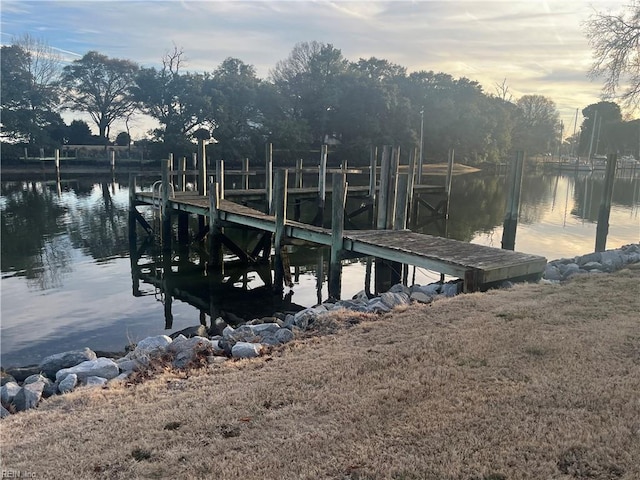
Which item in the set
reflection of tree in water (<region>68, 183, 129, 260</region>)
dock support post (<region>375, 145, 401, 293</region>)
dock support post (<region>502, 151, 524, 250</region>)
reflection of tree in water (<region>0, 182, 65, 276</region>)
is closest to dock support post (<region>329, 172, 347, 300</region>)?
dock support post (<region>375, 145, 401, 293</region>)

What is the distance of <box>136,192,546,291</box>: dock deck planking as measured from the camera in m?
9.60

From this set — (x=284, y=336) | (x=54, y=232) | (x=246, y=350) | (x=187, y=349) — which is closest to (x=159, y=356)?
(x=187, y=349)

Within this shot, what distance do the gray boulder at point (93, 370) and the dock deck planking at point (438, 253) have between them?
5.83m

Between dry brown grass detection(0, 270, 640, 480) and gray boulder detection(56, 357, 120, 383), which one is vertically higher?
dry brown grass detection(0, 270, 640, 480)

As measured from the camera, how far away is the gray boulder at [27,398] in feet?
21.3

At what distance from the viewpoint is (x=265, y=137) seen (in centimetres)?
5016

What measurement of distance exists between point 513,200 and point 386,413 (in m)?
11.9

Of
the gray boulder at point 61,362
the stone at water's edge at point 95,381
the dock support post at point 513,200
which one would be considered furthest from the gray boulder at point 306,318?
the dock support post at point 513,200

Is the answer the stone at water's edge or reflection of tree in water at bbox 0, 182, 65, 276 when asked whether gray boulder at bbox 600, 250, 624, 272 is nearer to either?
the stone at water's edge

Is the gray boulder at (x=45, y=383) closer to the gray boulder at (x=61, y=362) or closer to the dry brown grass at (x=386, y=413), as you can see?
the gray boulder at (x=61, y=362)

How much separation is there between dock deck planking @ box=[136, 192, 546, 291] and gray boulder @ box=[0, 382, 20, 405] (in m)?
7.00

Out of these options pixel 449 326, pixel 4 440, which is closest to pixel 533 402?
pixel 449 326

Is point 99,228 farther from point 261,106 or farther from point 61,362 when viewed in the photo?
→ point 261,106

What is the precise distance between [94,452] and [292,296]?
9.86 metres
